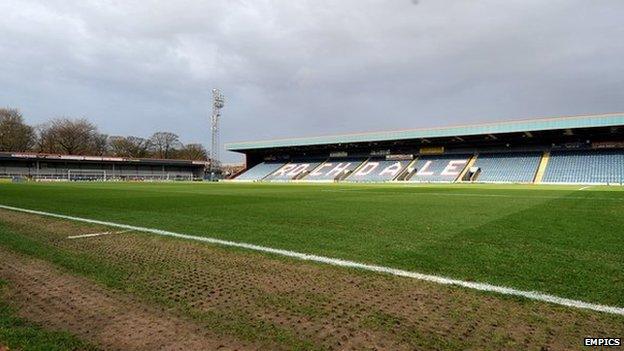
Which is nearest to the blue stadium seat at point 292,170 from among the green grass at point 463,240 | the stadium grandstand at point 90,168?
the stadium grandstand at point 90,168

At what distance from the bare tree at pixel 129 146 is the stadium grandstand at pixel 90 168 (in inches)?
464

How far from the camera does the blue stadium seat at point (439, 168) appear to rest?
52112mm

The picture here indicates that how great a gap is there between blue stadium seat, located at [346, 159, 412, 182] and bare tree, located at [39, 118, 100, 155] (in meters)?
63.9

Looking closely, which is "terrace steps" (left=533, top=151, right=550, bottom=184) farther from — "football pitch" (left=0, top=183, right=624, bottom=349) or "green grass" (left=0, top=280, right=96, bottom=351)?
"green grass" (left=0, top=280, right=96, bottom=351)

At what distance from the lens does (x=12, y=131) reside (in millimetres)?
76875

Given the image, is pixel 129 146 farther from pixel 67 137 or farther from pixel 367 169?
pixel 367 169

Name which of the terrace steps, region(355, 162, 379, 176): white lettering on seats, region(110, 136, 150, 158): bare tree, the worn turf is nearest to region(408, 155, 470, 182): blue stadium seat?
region(355, 162, 379, 176): white lettering on seats

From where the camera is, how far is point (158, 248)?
6410 millimetres

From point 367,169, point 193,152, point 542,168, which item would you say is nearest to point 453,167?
point 542,168

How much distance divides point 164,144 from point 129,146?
9.71 meters

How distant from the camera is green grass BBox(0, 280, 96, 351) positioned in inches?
115

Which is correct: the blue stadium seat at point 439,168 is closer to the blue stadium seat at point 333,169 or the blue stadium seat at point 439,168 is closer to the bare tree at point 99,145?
the blue stadium seat at point 333,169

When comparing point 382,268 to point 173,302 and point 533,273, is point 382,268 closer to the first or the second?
point 533,273

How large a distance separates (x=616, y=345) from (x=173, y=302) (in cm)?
371
